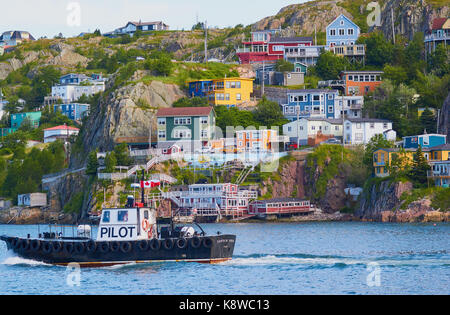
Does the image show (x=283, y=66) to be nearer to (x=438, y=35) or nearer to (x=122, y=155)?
(x=438, y=35)

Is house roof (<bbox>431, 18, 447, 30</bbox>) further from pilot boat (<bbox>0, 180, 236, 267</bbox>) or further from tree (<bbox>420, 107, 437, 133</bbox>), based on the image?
pilot boat (<bbox>0, 180, 236, 267</bbox>)

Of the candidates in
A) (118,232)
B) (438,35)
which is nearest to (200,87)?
(438,35)

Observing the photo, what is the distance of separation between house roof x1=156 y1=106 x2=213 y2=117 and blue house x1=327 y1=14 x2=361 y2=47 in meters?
34.3

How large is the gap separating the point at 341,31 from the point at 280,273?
104m

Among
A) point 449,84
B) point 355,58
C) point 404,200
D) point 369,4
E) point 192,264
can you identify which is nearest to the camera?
point 192,264

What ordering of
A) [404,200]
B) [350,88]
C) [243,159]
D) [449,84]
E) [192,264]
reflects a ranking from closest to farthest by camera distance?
[192,264]
[404,200]
[243,159]
[449,84]
[350,88]

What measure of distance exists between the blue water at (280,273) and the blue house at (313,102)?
200 ft

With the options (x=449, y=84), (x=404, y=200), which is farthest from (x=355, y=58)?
(x=404, y=200)

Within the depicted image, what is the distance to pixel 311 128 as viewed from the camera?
12006 cm

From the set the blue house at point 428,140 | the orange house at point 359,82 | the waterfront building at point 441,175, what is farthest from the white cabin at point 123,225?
the orange house at point 359,82

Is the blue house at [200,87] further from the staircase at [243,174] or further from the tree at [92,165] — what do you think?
the staircase at [243,174]
